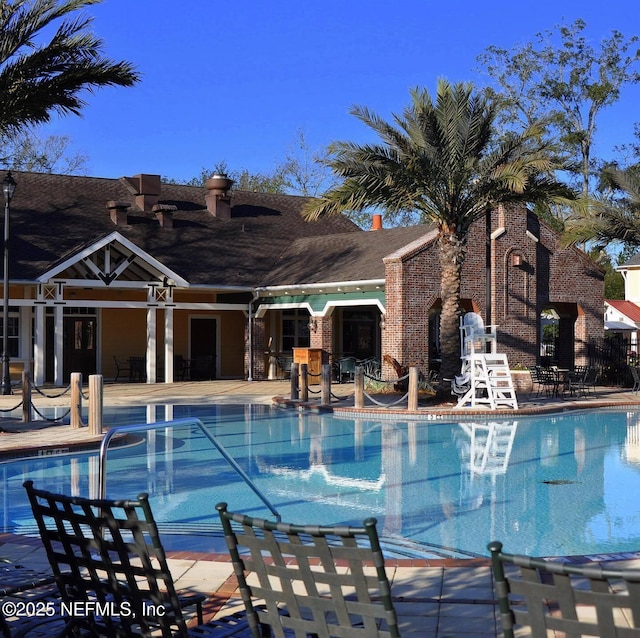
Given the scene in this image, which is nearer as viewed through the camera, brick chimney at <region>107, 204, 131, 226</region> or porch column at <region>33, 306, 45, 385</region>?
porch column at <region>33, 306, 45, 385</region>

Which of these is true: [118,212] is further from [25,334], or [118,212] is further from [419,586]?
[419,586]

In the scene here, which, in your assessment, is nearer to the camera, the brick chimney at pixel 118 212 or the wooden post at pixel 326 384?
the wooden post at pixel 326 384

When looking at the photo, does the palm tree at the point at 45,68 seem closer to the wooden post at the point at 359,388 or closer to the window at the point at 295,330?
the wooden post at the point at 359,388

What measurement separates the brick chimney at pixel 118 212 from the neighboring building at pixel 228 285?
0.22ft

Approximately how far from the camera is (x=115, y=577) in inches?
171

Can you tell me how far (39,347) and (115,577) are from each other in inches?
882

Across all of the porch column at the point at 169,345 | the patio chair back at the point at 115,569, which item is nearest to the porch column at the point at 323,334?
the porch column at the point at 169,345

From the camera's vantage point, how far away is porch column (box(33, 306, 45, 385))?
83.5 ft

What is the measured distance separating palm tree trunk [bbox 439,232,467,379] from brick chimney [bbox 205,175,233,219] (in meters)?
13.6

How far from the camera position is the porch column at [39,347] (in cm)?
2545

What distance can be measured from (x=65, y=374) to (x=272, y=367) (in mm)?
6659

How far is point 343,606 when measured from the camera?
140 inches

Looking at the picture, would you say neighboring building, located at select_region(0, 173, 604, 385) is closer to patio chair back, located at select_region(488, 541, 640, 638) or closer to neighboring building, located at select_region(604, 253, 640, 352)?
neighboring building, located at select_region(604, 253, 640, 352)

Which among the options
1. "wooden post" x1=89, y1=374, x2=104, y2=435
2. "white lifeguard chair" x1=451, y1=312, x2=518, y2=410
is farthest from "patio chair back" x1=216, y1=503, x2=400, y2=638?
"white lifeguard chair" x1=451, y1=312, x2=518, y2=410
